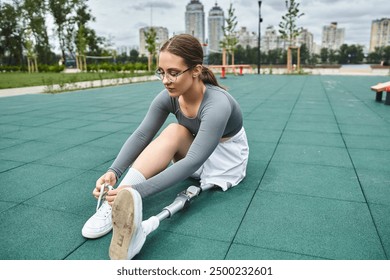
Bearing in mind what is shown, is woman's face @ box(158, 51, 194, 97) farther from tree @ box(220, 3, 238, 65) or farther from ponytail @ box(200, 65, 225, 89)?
tree @ box(220, 3, 238, 65)

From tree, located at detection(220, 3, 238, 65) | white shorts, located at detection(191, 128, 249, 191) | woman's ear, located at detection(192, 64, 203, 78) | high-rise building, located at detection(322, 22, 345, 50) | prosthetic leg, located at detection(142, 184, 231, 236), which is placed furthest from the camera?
high-rise building, located at detection(322, 22, 345, 50)

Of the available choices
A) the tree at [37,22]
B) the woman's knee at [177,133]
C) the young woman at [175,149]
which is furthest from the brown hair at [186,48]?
the tree at [37,22]

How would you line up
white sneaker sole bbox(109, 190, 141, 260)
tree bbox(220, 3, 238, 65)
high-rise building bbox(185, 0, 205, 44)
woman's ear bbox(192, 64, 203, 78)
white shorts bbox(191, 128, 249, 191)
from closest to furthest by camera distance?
white sneaker sole bbox(109, 190, 141, 260)
woman's ear bbox(192, 64, 203, 78)
white shorts bbox(191, 128, 249, 191)
tree bbox(220, 3, 238, 65)
high-rise building bbox(185, 0, 205, 44)

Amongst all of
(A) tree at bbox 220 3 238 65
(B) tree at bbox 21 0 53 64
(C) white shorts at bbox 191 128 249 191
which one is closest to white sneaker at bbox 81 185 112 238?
(C) white shorts at bbox 191 128 249 191

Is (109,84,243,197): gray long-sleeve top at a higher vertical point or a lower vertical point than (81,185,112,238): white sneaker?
higher

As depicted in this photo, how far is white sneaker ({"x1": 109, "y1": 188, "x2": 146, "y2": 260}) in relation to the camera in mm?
1436

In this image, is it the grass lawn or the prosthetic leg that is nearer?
the prosthetic leg

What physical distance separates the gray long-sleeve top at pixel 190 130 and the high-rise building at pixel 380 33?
4972 cm

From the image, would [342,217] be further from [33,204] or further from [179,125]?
[33,204]

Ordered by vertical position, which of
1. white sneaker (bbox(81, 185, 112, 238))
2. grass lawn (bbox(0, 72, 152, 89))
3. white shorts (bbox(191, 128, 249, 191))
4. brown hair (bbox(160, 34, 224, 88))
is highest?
brown hair (bbox(160, 34, 224, 88))

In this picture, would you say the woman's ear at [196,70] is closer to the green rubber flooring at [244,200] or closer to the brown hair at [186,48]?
the brown hair at [186,48]
